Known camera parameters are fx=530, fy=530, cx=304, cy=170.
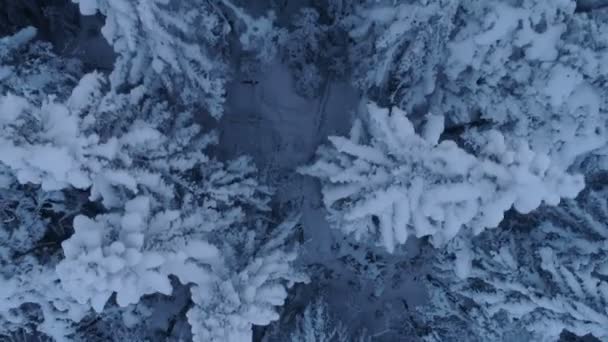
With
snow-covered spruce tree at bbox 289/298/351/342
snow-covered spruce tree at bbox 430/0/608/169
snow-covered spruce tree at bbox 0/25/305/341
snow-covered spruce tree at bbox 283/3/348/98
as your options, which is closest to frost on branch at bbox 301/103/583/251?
snow-covered spruce tree at bbox 430/0/608/169

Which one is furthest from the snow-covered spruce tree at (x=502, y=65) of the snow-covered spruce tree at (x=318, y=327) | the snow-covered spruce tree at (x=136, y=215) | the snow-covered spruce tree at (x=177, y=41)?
the snow-covered spruce tree at (x=318, y=327)

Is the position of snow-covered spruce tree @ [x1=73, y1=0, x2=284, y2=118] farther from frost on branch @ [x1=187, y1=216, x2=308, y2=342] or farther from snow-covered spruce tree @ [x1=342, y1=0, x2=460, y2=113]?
frost on branch @ [x1=187, y1=216, x2=308, y2=342]

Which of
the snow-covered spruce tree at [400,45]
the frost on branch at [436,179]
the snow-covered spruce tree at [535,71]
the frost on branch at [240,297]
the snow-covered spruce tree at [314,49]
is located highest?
the snow-covered spruce tree at [314,49]

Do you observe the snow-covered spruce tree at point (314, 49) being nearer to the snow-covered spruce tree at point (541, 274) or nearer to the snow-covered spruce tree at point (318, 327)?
the snow-covered spruce tree at point (541, 274)

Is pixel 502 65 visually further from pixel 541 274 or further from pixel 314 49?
pixel 314 49

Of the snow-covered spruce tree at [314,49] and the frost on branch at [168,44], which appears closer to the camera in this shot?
the frost on branch at [168,44]

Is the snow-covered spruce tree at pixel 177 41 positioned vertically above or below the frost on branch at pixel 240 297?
above
